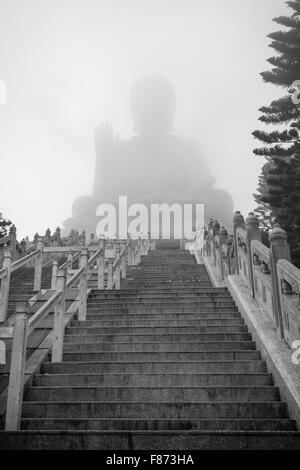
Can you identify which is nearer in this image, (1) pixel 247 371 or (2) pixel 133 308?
(1) pixel 247 371

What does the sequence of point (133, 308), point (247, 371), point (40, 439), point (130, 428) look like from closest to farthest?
point (40, 439), point (130, 428), point (247, 371), point (133, 308)

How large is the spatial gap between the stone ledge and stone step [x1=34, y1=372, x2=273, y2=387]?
271mm

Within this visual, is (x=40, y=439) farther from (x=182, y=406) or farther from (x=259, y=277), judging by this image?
(x=259, y=277)

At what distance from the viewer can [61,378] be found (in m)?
5.33

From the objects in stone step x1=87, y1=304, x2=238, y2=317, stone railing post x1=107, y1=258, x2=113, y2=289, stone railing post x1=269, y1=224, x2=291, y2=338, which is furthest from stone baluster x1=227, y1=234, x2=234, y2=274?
stone railing post x1=269, y1=224, x2=291, y2=338

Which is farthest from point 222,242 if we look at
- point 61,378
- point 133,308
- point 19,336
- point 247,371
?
point 19,336

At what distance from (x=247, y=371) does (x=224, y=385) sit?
0.51 metres

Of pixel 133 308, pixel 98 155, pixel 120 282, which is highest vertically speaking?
pixel 98 155

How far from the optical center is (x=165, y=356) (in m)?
5.84

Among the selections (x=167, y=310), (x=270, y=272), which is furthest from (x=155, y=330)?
(x=270, y=272)

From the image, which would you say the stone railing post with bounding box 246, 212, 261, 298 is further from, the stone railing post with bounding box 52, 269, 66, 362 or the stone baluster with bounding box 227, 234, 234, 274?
the stone railing post with bounding box 52, 269, 66, 362

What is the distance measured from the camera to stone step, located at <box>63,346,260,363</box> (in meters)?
5.81

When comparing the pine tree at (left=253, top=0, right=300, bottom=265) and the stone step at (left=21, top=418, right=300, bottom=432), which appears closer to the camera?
the stone step at (left=21, top=418, right=300, bottom=432)

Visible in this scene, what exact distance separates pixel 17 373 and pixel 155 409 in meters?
1.54
